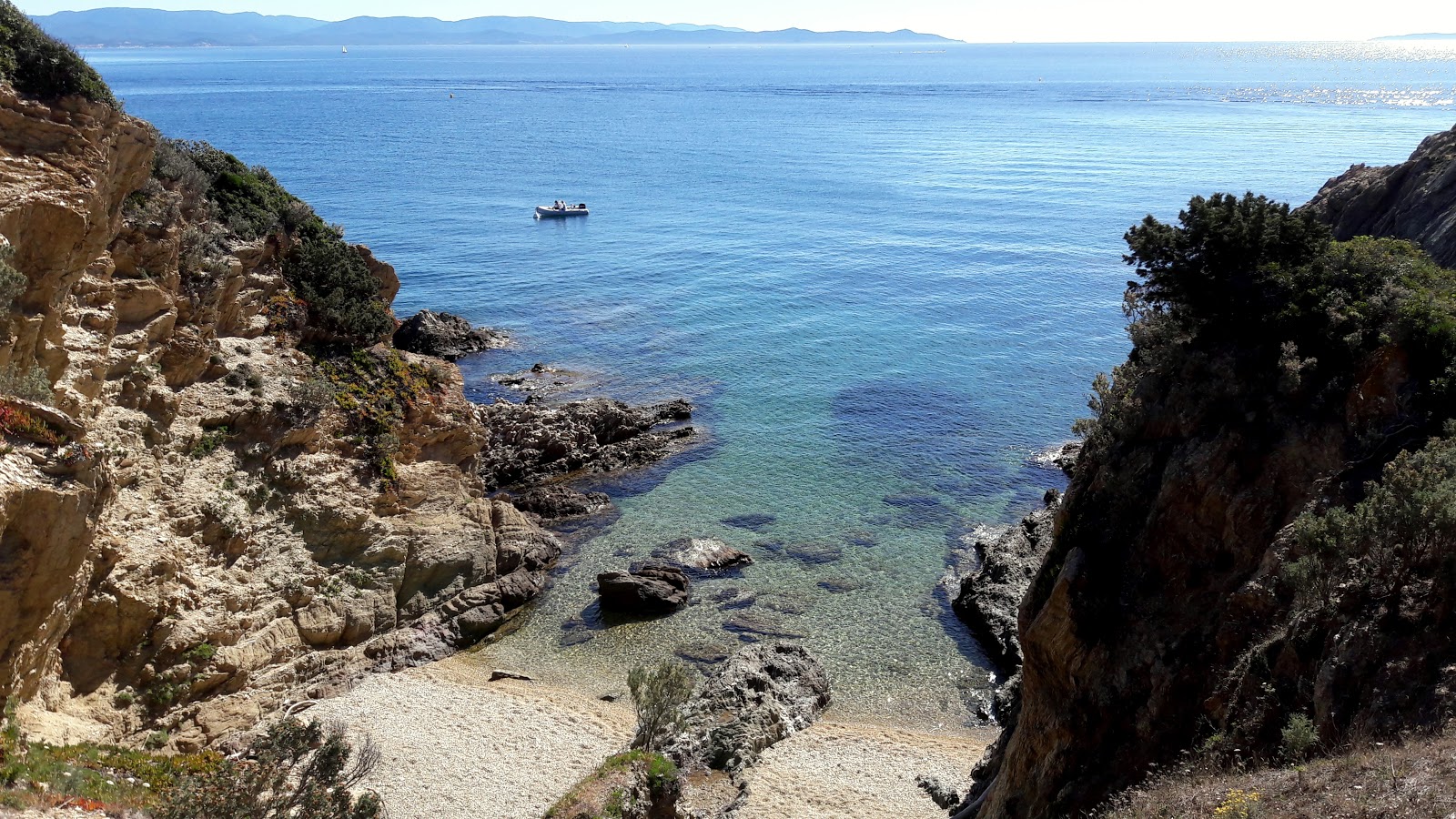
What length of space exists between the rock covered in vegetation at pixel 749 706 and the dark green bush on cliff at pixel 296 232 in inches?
595

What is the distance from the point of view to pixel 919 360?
5091 centimetres

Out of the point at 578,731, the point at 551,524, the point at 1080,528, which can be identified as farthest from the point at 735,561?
the point at 1080,528

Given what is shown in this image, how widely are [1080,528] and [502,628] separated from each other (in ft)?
56.0

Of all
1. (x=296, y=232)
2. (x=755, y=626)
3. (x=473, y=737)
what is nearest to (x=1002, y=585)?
(x=755, y=626)

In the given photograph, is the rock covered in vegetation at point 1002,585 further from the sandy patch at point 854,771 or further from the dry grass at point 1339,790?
the dry grass at point 1339,790

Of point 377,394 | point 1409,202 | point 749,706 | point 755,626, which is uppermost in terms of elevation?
point 1409,202

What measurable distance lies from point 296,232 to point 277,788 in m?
20.4

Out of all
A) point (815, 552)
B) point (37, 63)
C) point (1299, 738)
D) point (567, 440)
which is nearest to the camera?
point (1299, 738)

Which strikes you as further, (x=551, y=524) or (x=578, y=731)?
(x=551, y=524)

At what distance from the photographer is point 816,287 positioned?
210 feet

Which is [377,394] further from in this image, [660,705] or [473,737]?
[660,705]

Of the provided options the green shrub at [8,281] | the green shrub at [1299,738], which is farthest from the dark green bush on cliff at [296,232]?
the green shrub at [1299,738]

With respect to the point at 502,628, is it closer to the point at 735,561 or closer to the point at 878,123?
the point at 735,561

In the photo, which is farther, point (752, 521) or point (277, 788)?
point (752, 521)
